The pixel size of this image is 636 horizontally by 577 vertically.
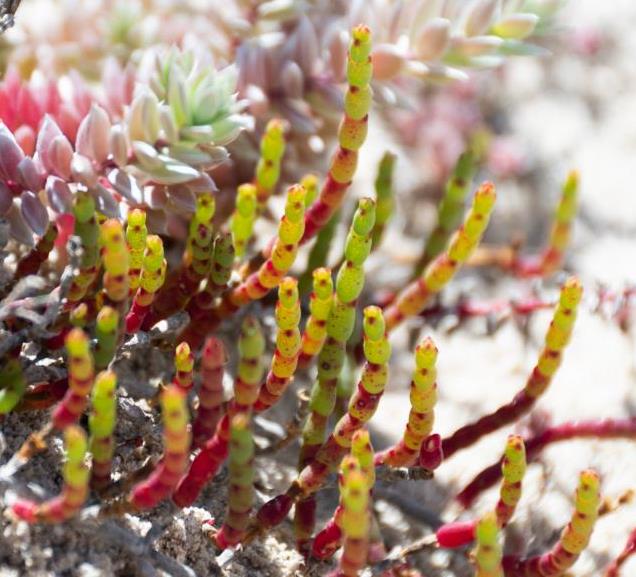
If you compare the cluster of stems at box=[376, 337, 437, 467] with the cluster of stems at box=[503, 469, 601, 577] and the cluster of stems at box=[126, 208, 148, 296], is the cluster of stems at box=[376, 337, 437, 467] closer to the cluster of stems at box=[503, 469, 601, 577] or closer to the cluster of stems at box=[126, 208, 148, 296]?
the cluster of stems at box=[503, 469, 601, 577]

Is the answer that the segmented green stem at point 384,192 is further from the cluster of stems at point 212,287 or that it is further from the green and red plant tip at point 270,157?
the cluster of stems at point 212,287

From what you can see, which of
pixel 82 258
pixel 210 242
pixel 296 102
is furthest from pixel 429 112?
pixel 82 258

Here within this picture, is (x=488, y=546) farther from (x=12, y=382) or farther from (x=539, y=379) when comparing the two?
(x=12, y=382)

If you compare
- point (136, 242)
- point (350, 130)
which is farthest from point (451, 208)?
point (136, 242)

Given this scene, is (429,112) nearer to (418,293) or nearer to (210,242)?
(418,293)

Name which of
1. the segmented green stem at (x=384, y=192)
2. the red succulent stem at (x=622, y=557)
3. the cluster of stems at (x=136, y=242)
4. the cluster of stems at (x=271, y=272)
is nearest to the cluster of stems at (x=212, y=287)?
the cluster of stems at (x=271, y=272)

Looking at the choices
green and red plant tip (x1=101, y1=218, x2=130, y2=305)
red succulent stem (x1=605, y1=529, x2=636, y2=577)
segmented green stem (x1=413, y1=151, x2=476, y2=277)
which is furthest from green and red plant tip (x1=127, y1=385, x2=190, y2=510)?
segmented green stem (x1=413, y1=151, x2=476, y2=277)
